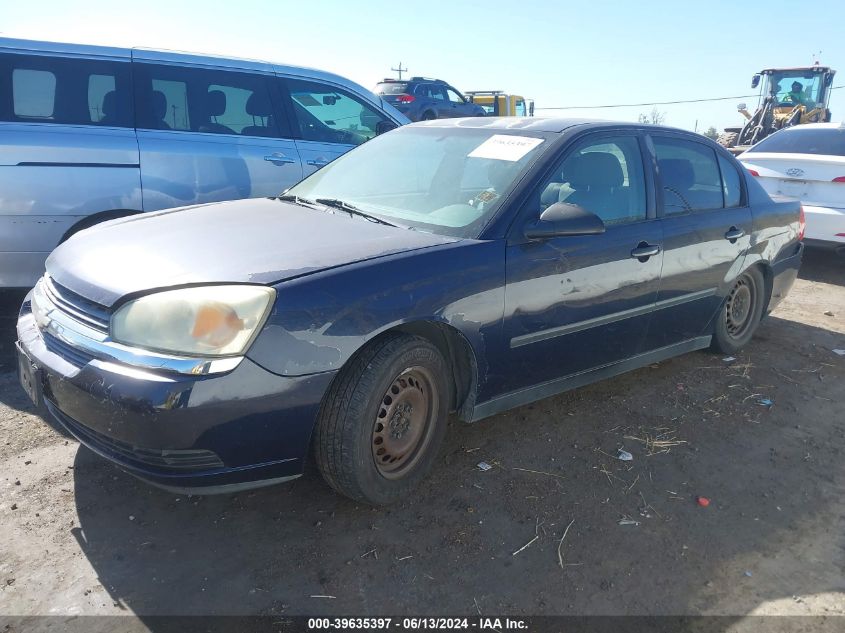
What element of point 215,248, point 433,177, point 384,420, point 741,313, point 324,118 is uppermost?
point 324,118

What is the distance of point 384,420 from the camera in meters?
2.69

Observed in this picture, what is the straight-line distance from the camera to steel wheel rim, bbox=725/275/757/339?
4.68m

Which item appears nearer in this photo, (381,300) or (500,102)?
(381,300)

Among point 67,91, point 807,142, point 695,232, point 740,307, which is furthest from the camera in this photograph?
point 807,142

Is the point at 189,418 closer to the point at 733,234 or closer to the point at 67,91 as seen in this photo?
the point at 67,91

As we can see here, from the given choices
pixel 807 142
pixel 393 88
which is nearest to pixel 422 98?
pixel 393 88

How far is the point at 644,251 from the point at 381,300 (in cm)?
174

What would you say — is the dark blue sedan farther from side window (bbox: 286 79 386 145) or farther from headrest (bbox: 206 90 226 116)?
side window (bbox: 286 79 386 145)

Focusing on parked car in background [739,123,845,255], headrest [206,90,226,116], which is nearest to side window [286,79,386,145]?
headrest [206,90,226,116]

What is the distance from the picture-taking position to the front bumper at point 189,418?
219cm

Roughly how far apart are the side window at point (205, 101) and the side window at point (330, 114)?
10.2 inches

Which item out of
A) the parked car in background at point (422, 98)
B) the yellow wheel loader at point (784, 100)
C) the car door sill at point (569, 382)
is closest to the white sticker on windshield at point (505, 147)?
the car door sill at point (569, 382)

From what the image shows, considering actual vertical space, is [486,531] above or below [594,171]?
below

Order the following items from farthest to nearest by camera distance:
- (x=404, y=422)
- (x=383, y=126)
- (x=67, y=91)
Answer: (x=383, y=126) < (x=67, y=91) < (x=404, y=422)
